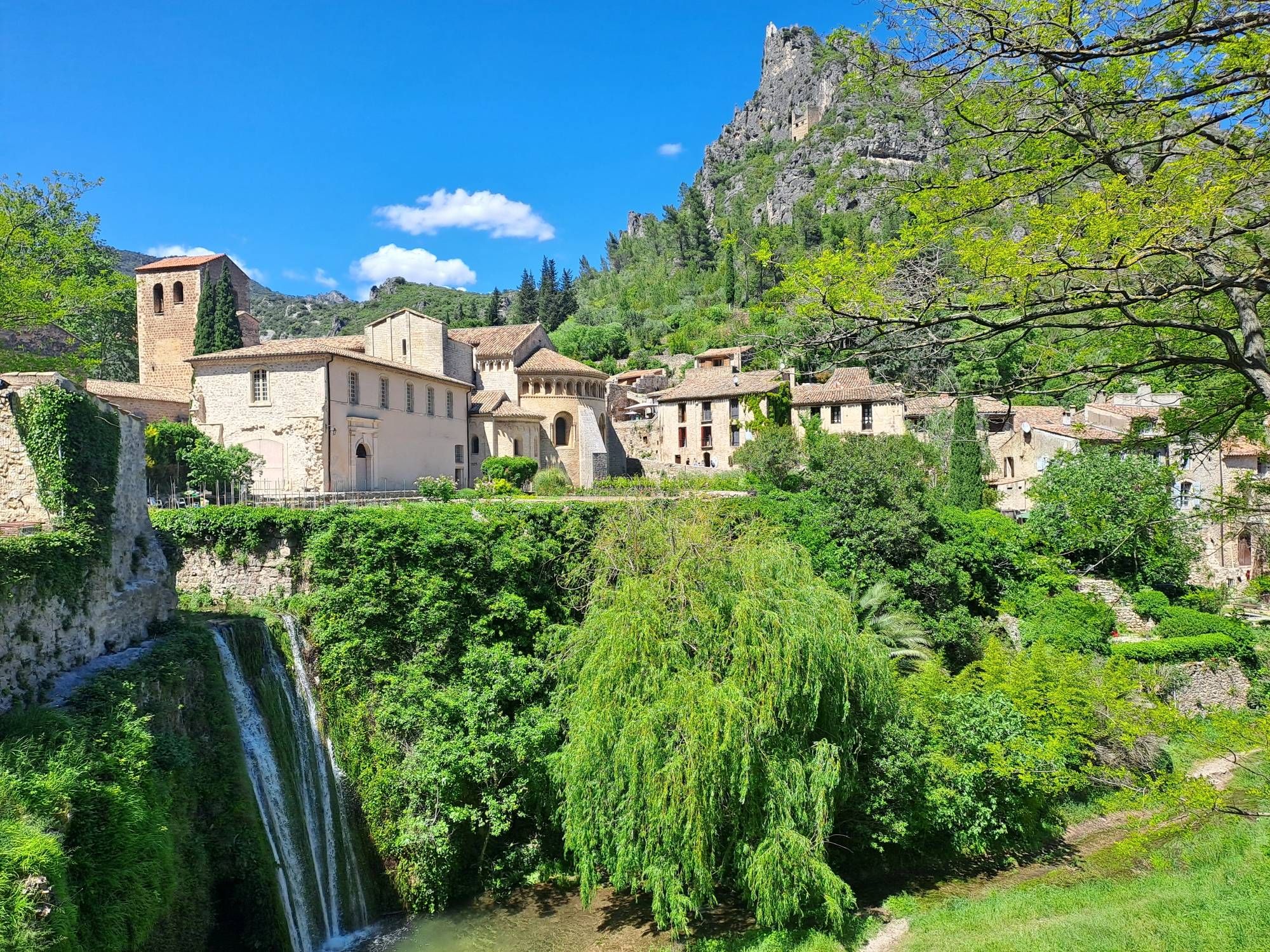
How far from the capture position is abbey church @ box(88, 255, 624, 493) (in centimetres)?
2759

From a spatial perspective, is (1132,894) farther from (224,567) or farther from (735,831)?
(224,567)

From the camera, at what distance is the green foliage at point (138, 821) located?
8.12m

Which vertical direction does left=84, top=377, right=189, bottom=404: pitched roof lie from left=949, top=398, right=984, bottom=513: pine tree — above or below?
above

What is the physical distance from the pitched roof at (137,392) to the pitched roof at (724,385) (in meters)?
27.7

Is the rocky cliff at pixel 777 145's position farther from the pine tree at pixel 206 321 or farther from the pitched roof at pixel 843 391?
the pine tree at pixel 206 321

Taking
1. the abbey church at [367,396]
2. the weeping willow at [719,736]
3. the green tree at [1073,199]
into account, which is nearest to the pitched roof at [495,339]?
the abbey church at [367,396]

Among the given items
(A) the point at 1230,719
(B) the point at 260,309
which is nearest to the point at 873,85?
(A) the point at 1230,719

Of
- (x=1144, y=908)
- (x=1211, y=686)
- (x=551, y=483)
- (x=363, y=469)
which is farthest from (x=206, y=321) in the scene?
(x=1211, y=686)

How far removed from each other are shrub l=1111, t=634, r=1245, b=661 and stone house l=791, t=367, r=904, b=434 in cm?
2101

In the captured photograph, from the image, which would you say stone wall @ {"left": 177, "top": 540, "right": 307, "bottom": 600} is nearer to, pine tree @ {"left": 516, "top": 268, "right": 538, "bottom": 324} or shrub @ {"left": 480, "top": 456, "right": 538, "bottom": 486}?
shrub @ {"left": 480, "top": 456, "right": 538, "bottom": 486}

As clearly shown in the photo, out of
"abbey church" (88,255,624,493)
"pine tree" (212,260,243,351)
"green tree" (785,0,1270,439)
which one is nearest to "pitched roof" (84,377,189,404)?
"abbey church" (88,255,624,493)

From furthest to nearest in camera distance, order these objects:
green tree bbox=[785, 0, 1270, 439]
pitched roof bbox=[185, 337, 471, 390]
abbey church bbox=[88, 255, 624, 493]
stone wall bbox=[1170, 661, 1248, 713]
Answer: abbey church bbox=[88, 255, 624, 493]
pitched roof bbox=[185, 337, 471, 390]
stone wall bbox=[1170, 661, 1248, 713]
green tree bbox=[785, 0, 1270, 439]

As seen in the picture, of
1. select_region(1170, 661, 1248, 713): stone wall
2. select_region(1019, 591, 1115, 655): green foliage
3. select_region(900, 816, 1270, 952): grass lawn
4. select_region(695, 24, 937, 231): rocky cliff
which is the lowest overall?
select_region(900, 816, 1270, 952): grass lawn

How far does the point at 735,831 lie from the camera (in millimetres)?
11680
